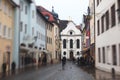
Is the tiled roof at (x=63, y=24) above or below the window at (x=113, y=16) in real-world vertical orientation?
above

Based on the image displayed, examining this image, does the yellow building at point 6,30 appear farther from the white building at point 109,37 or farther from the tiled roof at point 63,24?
the tiled roof at point 63,24

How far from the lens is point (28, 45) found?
5631cm

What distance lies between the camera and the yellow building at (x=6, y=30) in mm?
39719

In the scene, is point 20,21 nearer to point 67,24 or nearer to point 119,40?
point 119,40

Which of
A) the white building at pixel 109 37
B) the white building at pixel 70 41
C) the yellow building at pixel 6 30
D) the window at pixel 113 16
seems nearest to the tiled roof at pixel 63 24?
the white building at pixel 70 41

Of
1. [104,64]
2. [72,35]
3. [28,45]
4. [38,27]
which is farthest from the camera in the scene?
[72,35]

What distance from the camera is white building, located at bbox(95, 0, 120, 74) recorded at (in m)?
31.3

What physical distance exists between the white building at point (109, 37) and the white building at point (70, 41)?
87581 mm

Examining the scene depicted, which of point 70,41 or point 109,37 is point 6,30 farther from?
point 70,41

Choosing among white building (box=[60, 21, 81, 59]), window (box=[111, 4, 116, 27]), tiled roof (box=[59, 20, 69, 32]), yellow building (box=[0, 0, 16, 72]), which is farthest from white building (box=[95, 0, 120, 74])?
tiled roof (box=[59, 20, 69, 32])

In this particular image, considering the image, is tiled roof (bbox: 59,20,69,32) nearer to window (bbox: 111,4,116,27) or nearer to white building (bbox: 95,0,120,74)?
white building (bbox: 95,0,120,74)

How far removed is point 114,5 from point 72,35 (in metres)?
103

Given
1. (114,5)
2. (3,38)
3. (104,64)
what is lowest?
(104,64)

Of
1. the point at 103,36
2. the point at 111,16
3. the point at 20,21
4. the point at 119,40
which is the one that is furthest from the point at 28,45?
the point at 119,40
